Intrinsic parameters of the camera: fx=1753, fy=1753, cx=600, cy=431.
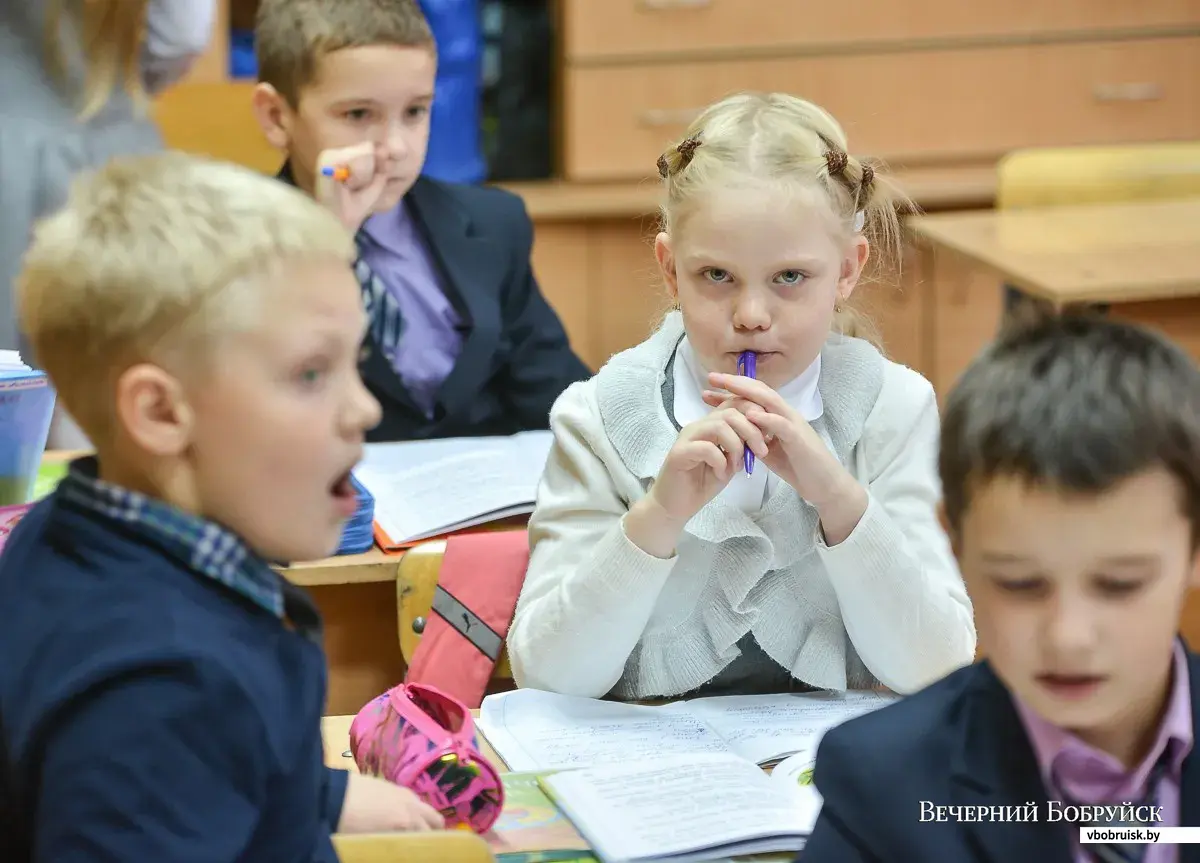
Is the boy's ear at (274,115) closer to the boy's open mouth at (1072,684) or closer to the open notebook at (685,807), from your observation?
the open notebook at (685,807)

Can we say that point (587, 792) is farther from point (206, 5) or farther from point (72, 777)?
point (206, 5)

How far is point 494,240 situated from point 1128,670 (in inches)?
66.8

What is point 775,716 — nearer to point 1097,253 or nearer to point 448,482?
point 448,482

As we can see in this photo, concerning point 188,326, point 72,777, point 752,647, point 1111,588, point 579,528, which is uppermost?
point 188,326

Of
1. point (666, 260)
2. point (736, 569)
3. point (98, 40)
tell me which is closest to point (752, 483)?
point (736, 569)

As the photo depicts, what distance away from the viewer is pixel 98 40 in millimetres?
2707

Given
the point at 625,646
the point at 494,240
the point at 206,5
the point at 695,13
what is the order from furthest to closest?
the point at 695,13 → the point at 206,5 → the point at 494,240 → the point at 625,646

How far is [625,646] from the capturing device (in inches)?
60.8

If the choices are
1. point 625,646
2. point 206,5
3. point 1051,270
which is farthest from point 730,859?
point 206,5

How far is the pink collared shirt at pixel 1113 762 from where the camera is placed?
0.97 m

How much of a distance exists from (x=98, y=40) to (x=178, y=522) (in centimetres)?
189

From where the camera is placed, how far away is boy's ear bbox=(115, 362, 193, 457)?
3.27 feet

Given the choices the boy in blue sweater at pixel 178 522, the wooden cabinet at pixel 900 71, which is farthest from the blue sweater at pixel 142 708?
the wooden cabinet at pixel 900 71

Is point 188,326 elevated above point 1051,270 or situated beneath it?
elevated above
